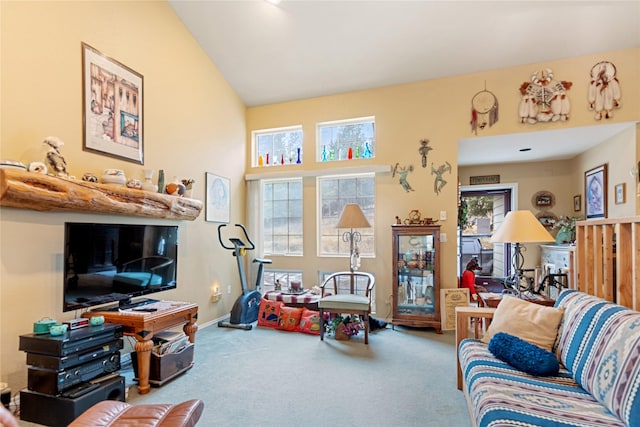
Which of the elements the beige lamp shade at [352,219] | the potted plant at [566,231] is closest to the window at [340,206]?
the beige lamp shade at [352,219]

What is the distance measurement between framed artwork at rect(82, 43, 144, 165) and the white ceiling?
4.12 ft

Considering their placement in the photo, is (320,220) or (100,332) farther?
(320,220)

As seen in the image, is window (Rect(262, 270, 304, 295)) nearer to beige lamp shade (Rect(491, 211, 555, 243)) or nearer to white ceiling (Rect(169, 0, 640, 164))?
white ceiling (Rect(169, 0, 640, 164))

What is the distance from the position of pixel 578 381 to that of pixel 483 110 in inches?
131

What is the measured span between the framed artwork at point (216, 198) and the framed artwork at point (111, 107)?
3.52 feet

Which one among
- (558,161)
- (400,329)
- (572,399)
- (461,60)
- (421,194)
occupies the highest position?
(461,60)

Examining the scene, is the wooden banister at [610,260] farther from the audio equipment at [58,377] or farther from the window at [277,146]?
the window at [277,146]

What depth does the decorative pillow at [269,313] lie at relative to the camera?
4.11 metres

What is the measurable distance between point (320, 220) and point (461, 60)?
2791 mm

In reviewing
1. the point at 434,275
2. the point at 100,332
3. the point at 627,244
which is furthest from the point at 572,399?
the point at 100,332

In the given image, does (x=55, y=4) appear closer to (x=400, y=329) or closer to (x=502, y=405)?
(x=502, y=405)

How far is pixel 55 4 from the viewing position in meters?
2.51

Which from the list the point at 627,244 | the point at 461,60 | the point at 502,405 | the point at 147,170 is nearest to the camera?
the point at 502,405

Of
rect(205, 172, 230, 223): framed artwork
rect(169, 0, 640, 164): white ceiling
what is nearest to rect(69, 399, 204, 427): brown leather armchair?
rect(205, 172, 230, 223): framed artwork
